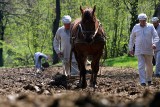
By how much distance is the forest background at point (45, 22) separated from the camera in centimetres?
4575

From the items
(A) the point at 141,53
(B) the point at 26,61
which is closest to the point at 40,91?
(A) the point at 141,53

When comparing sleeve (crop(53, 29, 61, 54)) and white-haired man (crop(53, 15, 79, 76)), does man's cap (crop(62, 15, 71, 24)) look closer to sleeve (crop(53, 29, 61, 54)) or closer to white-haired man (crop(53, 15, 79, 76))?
white-haired man (crop(53, 15, 79, 76))

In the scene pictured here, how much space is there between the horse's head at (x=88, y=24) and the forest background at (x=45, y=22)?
94.8 ft

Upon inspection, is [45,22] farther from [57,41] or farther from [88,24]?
[88,24]

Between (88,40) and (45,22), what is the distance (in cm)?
3960

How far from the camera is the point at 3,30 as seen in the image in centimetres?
5247

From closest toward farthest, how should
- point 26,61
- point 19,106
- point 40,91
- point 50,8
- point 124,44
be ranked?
point 19,106 → point 40,91 → point 124,44 → point 50,8 → point 26,61

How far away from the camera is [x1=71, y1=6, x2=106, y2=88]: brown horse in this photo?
40.4 feet

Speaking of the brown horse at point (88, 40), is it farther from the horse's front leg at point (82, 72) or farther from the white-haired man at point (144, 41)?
the white-haired man at point (144, 41)

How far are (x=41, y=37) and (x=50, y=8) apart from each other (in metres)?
4.08

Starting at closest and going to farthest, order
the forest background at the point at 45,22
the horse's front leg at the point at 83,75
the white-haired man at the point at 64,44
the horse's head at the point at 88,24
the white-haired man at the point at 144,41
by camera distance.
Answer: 1. the horse's head at the point at 88,24
2. the horse's front leg at the point at 83,75
3. the white-haired man at the point at 144,41
4. the white-haired man at the point at 64,44
5. the forest background at the point at 45,22

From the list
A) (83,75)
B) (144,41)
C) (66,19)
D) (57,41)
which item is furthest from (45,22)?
(83,75)

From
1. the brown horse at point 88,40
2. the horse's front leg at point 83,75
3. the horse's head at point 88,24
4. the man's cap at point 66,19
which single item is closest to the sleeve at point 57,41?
the man's cap at point 66,19

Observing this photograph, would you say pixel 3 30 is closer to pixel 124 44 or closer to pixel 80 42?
pixel 124 44
